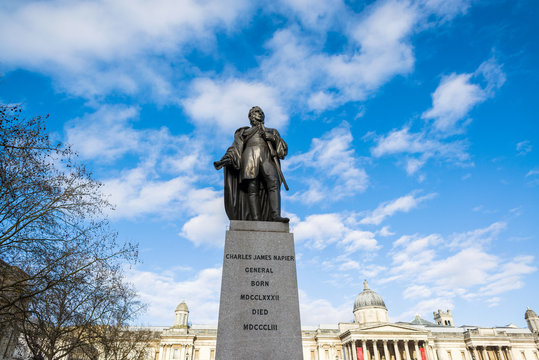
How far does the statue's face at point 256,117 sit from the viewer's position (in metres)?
8.09

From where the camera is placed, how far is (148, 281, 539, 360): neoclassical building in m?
63.1

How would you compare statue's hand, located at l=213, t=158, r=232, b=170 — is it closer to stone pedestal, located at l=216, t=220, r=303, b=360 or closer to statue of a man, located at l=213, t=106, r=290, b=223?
statue of a man, located at l=213, t=106, r=290, b=223

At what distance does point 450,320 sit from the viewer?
98000 mm

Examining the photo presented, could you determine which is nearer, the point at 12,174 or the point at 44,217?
the point at 12,174

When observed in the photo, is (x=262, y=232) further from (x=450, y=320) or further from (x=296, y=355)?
(x=450, y=320)

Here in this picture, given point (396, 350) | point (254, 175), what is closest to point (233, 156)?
point (254, 175)

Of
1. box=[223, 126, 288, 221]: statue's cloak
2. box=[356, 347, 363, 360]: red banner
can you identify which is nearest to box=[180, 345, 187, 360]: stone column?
box=[356, 347, 363, 360]: red banner

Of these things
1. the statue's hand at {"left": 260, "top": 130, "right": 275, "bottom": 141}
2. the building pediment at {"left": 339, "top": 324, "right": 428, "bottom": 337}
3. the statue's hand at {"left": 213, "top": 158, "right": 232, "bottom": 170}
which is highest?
the building pediment at {"left": 339, "top": 324, "right": 428, "bottom": 337}

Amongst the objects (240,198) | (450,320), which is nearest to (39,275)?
(240,198)

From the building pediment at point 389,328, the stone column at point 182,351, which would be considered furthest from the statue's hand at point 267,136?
the stone column at point 182,351

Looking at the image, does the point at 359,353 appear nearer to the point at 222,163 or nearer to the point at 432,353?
the point at 432,353

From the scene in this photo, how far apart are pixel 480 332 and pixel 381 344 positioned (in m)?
24.0

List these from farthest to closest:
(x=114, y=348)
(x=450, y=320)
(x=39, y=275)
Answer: (x=450, y=320), (x=114, y=348), (x=39, y=275)

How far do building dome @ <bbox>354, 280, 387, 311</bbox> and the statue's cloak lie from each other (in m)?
74.8
